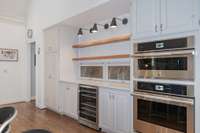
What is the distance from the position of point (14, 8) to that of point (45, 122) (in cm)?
389

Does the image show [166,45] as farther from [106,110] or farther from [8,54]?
[8,54]

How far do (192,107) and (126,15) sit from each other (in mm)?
2358

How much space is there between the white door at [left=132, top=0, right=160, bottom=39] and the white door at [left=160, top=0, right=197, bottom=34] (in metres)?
0.10

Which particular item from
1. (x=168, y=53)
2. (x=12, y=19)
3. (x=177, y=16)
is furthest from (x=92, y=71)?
(x=12, y=19)

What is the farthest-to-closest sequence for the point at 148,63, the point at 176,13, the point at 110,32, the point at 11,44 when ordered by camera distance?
the point at 11,44
the point at 110,32
the point at 148,63
the point at 176,13

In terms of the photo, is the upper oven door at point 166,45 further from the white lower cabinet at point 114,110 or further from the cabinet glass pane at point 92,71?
the cabinet glass pane at point 92,71

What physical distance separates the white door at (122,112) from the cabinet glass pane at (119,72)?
810 millimetres

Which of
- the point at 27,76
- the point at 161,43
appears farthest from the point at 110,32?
the point at 27,76

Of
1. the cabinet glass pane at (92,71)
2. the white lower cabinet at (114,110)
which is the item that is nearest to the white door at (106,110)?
the white lower cabinet at (114,110)

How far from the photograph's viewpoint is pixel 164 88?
241 cm

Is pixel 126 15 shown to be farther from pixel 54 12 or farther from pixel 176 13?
pixel 54 12

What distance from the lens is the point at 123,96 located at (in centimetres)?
310

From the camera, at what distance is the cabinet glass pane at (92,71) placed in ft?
15.0

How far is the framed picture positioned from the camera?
5.81 m
